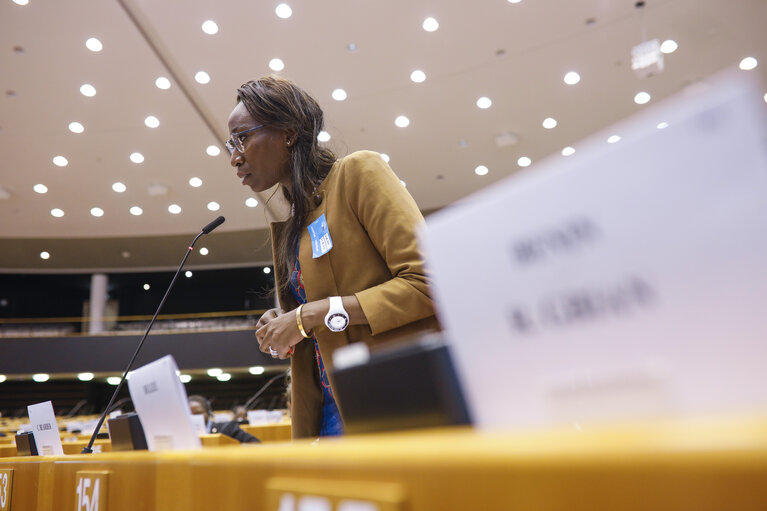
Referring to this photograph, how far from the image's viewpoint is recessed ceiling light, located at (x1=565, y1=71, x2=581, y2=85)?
7.97m

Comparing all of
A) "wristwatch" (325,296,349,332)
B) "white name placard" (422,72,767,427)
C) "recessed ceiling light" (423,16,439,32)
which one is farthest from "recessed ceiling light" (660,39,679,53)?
"white name placard" (422,72,767,427)

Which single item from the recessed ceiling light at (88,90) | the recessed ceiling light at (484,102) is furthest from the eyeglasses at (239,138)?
the recessed ceiling light at (88,90)

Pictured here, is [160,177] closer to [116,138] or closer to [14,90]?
[116,138]

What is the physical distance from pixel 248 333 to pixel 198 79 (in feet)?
21.3

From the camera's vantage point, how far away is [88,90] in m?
8.45

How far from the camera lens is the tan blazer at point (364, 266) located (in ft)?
4.11

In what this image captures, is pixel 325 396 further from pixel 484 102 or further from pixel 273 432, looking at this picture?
pixel 484 102

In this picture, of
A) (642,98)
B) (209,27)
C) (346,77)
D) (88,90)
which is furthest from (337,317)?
(88,90)

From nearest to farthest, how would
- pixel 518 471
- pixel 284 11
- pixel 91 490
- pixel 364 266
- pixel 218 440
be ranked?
pixel 518 471 → pixel 91 490 → pixel 364 266 → pixel 218 440 → pixel 284 11

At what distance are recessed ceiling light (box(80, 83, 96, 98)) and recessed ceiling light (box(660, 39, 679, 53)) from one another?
7042 millimetres

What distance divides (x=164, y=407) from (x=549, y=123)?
8621 millimetres

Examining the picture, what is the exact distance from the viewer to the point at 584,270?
0.39 m

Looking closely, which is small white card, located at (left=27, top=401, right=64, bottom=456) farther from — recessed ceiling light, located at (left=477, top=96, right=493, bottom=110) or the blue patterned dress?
recessed ceiling light, located at (left=477, top=96, right=493, bottom=110)

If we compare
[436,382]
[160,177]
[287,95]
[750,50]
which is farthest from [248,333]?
[436,382]
